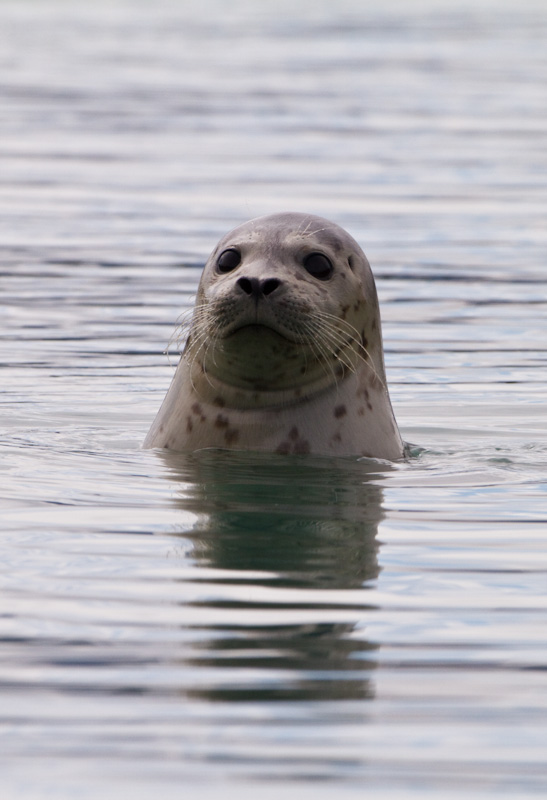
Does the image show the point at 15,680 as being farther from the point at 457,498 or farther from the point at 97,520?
the point at 457,498

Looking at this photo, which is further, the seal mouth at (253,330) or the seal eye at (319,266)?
the seal eye at (319,266)

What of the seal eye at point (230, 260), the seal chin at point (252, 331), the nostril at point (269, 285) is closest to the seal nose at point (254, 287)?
the nostril at point (269, 285)

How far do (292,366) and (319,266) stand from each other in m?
0.43

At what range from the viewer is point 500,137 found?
20.5 m

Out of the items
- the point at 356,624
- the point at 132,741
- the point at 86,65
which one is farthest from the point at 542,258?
the point at 86,65

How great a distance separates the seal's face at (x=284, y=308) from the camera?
655 cm

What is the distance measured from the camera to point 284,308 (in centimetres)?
654

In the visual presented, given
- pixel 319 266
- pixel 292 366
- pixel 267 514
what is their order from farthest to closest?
1. pixel 319 266
2. pixel 292 366
3. pixel 267 514

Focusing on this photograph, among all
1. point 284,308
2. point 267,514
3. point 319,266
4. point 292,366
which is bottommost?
point 267,514

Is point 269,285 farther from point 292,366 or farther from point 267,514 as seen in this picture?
point 267,514

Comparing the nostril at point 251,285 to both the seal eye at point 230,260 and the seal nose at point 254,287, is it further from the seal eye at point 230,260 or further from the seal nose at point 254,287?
the seal eye at point 230,260

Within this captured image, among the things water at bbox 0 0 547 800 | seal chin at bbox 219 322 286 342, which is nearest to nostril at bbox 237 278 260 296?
seal chin at bbox 219 322 286 342

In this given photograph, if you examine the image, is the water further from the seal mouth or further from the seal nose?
A: the seal nose

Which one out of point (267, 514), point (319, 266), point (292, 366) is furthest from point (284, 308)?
point (267, 514)
